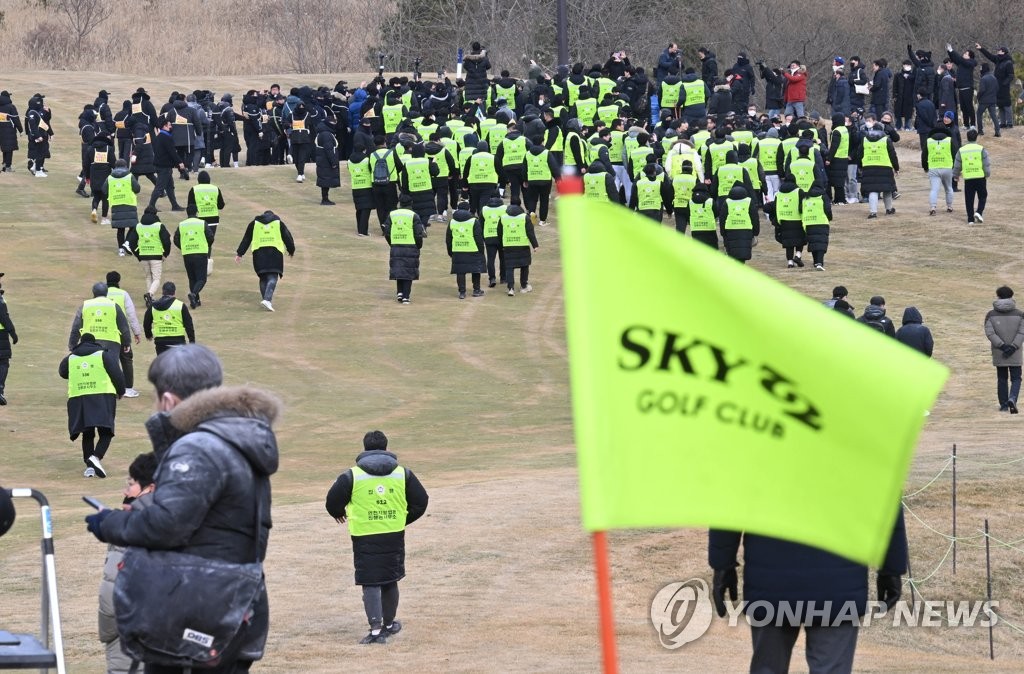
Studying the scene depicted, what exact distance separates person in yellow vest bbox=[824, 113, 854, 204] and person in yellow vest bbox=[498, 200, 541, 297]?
22.5 feet

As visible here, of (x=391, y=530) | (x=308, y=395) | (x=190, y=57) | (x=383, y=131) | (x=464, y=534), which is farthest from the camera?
(x=190, y=57)

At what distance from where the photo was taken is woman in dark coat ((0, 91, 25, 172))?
37375 mm

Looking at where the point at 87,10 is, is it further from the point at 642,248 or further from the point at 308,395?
the point at 642,248

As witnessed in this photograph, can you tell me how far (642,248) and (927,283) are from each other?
2480 cm

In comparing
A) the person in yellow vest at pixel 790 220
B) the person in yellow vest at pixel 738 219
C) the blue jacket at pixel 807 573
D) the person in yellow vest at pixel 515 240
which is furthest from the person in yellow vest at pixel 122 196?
the blue jacket at pixel 807 573

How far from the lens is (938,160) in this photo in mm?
31688

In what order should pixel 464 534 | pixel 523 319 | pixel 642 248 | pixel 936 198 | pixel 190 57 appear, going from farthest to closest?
1. pixel 190 57
2. pixel 936 198
3. pixel 523 319
4. pixel 464 534
5. pixel 642 248

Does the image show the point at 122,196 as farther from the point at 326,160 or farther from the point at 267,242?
the point at 326,160

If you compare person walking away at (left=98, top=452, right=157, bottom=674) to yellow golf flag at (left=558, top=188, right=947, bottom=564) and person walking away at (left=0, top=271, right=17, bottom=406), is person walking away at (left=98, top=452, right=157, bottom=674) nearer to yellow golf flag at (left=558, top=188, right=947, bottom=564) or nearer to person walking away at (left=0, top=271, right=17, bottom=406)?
yellow golf flag at (left=558, top=188, right=947, bottom=564)

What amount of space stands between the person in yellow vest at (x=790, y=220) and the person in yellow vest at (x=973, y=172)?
3.50m

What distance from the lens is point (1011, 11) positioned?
183ft

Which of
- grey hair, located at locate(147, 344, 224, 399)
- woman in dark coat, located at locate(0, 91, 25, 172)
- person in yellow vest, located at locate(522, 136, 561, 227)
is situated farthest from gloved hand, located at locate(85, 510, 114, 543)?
woman in dark coat, located at locate(0, 91, 25, 172)

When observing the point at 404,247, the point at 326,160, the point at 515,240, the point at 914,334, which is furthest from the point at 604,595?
the point at 326,160

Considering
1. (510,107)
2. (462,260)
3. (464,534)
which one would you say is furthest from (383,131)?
(464,534)
